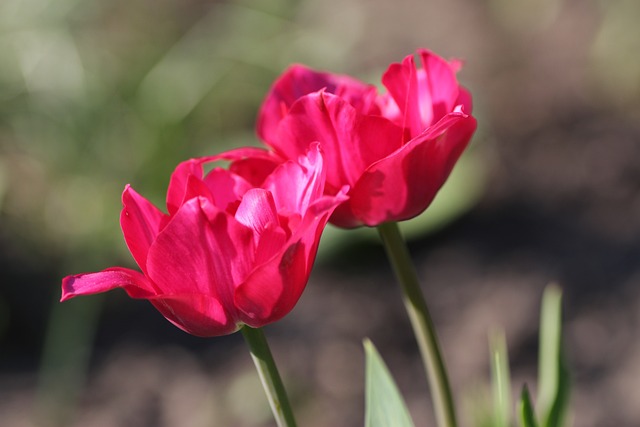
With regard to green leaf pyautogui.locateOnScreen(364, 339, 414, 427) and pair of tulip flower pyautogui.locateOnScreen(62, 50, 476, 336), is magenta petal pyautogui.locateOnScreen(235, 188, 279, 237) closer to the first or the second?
pair of tulip flower pyautogui.locateOnScreen(62, 50, 476, 336)

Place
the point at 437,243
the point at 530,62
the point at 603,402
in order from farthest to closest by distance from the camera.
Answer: the point at 530,62 < the point at 437,243 < the point at 603,402

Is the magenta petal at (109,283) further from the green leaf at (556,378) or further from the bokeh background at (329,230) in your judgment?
the bokeh background at (329,230)

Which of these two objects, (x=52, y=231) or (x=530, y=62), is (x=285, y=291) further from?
(x=530, y=62)

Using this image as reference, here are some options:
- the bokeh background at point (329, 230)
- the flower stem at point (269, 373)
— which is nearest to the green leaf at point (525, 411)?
the flower stem at point (269, 373)

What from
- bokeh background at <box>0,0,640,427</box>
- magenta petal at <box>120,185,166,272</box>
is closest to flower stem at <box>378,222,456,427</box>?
magenta petal at <box>120,185,166,272</box>

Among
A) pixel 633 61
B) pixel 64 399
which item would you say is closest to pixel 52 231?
pixel 64 399

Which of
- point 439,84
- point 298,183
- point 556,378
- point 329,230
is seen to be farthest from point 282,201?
point 329,230

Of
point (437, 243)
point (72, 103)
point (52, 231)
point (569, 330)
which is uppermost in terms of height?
point (72, 103)
